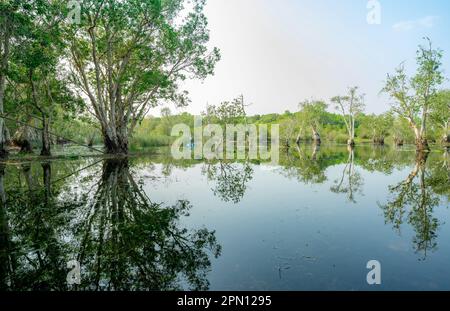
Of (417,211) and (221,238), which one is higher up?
(417,211)

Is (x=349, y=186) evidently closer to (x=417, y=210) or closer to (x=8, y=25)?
(x=417, y=210)

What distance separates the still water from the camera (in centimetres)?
378

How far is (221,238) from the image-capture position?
5.54 meters

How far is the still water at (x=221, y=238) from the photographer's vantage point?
3777 mm

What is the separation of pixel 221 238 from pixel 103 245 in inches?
89.2

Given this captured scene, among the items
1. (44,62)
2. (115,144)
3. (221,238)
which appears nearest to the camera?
(221,238)

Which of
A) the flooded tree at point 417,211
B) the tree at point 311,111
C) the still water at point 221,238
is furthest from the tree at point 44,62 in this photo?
the tree at point 311,111

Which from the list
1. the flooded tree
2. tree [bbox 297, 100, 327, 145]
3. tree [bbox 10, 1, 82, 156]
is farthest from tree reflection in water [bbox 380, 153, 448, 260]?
tree [bbox 297, 100, 327, 145]

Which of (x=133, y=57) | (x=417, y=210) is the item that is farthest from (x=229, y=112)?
(x=417, y=210)

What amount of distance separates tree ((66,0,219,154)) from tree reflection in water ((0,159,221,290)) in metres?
16.8

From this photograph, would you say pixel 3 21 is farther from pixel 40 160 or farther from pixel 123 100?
pixel 123 100

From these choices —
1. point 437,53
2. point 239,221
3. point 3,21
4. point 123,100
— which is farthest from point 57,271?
point 437,53

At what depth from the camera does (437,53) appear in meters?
31.5

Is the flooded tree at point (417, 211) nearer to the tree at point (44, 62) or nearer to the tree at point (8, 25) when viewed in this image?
the tree at point (44, 62)
